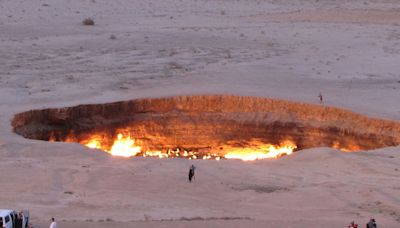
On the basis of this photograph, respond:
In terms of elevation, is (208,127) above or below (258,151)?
above

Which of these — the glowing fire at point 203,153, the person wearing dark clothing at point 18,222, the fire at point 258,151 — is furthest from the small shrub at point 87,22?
the person wearing dark clothing at point 18,222

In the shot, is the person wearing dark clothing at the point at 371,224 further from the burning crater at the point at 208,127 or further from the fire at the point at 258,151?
the fire at the point at 258,151

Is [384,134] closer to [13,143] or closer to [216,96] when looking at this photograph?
[216,96]

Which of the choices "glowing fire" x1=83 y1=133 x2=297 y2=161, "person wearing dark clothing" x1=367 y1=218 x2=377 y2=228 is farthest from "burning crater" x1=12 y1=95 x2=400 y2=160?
"person wearing dark clothing" x1=367 y1=218 x2=377 y2=228

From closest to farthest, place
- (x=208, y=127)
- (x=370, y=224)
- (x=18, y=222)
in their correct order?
(x=18, y=222) < (x=370, y=224) < (x=208, y=127)

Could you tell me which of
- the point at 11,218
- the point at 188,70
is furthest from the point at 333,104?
the point at 11,218

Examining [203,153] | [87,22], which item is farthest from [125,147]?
[87,22]

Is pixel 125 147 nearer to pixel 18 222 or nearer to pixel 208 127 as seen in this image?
pixel 208 127

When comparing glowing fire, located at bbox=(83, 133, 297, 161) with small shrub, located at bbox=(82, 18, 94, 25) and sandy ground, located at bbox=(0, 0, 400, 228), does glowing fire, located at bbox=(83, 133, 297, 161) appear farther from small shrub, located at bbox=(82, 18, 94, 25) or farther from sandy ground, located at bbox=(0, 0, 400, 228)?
small shrub, located at bbox=(82, 18, 94, 25)
